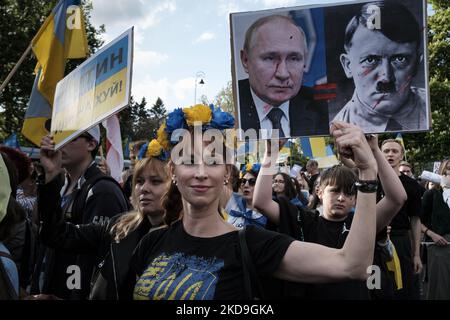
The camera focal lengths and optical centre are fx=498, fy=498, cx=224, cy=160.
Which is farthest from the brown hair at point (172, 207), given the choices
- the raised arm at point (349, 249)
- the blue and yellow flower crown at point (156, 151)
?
the raised arm at point (349, 249)

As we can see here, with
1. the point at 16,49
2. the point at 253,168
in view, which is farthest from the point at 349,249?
the point at 16,49

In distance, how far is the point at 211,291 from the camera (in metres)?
2.08

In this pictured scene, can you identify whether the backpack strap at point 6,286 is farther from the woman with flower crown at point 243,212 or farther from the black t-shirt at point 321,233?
the woman with flower crown at point 243,212

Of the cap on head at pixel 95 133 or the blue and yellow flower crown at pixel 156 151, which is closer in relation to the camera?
the blue and yellow flower crown at pixel 156 151

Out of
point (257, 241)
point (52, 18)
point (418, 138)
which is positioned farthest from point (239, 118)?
point (418, 138)

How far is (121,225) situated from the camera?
2.96 metres

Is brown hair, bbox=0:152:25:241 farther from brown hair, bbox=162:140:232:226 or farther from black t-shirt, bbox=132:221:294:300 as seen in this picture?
brown hair, bbox=162:140:232:226

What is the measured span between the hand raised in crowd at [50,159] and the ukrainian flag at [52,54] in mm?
1595

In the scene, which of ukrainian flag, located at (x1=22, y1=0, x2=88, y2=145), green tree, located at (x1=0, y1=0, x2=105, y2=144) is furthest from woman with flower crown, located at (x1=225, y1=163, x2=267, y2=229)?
green tree, located at (x1=0, y1=0, x2=105, y2=144)

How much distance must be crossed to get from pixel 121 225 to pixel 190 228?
80 centimetres

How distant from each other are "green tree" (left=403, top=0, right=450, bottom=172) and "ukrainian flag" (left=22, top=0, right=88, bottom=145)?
2670 centimetres

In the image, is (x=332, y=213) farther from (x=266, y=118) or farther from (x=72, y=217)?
(x=72, y=217)

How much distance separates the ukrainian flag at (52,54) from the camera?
470cm

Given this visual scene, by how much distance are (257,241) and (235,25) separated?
1573 millimetres
